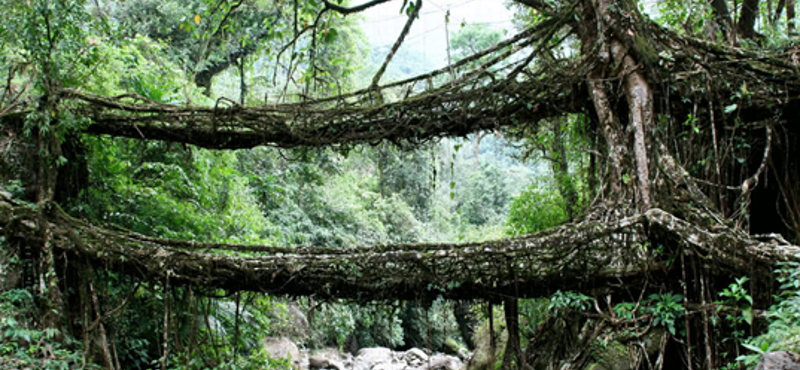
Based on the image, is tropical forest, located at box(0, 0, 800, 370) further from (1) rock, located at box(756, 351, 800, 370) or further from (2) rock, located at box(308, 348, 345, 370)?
(2) rock, located at box(308, 348, 345, 370)

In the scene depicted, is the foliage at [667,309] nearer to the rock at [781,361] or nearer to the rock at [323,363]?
the rock at [781,361]

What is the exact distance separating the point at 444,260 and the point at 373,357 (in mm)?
10262

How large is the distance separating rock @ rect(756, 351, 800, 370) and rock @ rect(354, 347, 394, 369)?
10.9 meters

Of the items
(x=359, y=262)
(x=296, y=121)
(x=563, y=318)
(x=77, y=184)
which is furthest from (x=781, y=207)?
(x=77, y=184)

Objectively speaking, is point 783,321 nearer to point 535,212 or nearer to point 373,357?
point 535,212

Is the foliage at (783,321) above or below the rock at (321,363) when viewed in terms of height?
above

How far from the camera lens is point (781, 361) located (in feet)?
6.02

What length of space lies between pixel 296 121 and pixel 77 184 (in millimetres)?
2430

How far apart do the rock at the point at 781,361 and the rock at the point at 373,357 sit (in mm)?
10892

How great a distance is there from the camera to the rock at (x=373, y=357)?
1239 cm

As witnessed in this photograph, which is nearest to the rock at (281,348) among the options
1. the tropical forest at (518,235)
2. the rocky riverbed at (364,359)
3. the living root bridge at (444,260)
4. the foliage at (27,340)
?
the rocky riverbed at (364,359)

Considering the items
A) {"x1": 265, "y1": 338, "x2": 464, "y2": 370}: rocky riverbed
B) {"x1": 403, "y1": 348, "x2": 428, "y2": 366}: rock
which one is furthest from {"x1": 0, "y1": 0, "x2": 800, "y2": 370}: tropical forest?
{"x1": 403, "y1": 348, "x2": 428, "y2": 366}: rock

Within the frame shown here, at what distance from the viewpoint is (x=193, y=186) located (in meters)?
6.76

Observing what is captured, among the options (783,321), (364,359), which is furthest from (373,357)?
(783,321)
